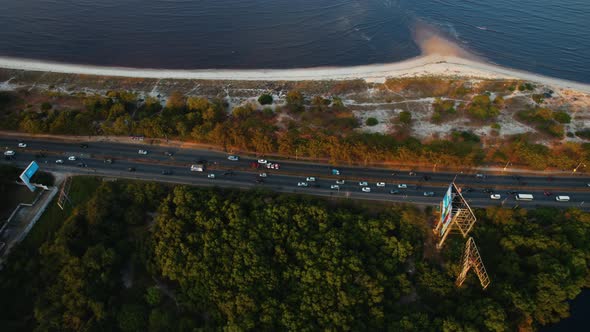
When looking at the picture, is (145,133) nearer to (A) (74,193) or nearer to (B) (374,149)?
(A) (74,193)

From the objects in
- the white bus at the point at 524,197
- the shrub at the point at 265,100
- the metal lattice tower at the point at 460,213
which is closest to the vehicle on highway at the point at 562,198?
the white bus at the point at 524,197

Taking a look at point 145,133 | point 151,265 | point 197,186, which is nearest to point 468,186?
point 197,186

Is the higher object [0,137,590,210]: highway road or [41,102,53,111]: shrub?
[41,102,53,111]: shrub

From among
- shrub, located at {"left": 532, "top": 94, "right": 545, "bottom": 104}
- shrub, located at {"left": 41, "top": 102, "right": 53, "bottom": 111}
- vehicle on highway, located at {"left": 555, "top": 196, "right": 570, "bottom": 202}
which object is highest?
shrub, located at {"left": 41, "top": 102, "right": 53, "bottom": 111}

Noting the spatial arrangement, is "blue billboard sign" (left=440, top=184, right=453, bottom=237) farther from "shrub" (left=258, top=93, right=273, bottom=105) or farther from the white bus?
"shrub" (left=258, top=93, right=273, bottom=105)

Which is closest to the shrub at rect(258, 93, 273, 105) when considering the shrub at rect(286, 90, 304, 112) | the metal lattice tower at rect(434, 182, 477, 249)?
the shrub at rect(286, 90, 304, 112)

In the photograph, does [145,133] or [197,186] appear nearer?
[197,186]

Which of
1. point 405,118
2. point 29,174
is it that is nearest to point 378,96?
point 405,118
